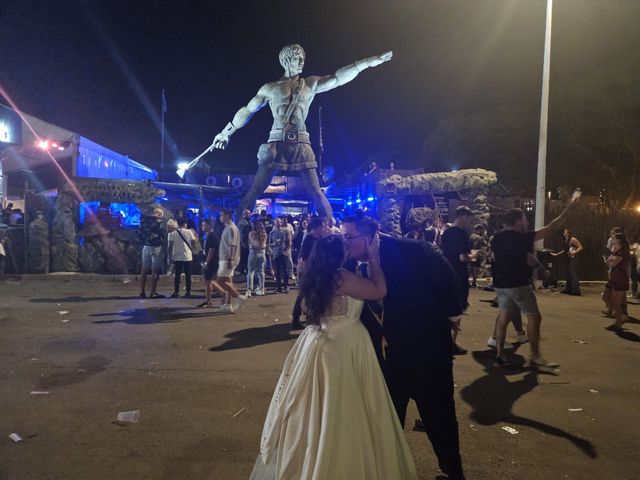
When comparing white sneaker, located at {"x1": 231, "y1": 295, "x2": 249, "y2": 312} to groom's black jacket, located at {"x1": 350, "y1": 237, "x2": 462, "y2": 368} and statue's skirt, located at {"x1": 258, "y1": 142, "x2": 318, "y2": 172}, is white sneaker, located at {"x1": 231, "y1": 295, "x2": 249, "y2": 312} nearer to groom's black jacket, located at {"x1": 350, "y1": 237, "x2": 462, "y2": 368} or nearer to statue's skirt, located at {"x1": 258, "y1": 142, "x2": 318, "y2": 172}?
statue's skirt, located at {"x1": 258, "y1": 142, "x2": 318, "y2": 172}

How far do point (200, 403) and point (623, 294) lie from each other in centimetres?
698

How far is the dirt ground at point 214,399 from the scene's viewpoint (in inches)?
128

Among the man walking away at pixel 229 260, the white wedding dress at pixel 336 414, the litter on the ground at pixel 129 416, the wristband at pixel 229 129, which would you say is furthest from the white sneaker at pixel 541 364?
the wristband at pixel 229 129

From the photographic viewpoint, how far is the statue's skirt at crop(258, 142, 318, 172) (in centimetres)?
1166

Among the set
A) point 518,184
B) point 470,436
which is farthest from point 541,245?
point 518,184

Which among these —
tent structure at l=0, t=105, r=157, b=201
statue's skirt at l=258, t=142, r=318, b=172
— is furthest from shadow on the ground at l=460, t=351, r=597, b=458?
tent structure at l=0, t=105, r=157, b=201

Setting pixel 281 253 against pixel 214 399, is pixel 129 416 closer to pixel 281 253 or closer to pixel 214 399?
pixel 214 399

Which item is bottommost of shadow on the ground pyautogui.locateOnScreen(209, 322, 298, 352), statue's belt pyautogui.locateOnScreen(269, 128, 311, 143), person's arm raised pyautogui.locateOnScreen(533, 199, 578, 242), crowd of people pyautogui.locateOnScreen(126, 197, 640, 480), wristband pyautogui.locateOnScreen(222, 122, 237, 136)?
shadow on the ground pyautogui.locateOnScreen(209, 322, 298, 352)

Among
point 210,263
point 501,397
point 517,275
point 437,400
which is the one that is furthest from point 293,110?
point 437,400

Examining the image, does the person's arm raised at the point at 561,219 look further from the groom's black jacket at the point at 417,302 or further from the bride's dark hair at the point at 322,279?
the bride's dark hair at the point at 322,279

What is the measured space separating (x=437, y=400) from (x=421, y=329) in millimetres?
449

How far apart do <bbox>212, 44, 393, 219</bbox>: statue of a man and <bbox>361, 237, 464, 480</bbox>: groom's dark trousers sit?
841 cm

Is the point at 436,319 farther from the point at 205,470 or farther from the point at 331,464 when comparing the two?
the point at 205,470

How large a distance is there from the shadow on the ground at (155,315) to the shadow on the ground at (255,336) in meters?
1.41
